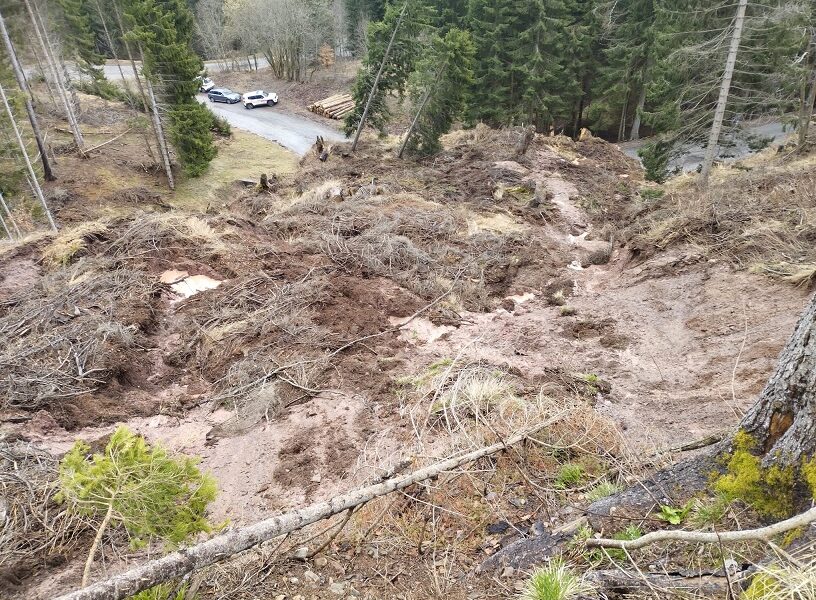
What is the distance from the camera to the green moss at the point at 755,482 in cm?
234

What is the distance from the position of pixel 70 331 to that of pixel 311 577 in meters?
6.12

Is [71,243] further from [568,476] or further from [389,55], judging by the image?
[389,55]

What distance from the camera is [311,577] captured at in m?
3.25

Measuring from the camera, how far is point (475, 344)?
765 centimetres

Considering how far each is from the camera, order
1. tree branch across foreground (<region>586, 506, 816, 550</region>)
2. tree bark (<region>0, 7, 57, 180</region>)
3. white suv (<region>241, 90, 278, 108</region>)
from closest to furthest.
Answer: tree branch across foreground (<region>586, 506, 816, 550</region>)
tree bark (<region>0, 7, 57, 180</region>)
white suv (<region>241, 90, 278, 108</region>)

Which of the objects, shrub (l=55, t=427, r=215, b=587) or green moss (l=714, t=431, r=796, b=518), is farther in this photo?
shrub (l=55, t=427, r=215, b=587)

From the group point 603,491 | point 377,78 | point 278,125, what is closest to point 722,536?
point 603,491

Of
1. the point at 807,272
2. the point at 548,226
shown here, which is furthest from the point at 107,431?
the point at 548,226

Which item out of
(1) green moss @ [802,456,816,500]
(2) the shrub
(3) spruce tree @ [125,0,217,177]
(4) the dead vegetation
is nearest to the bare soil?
(4) the dead vegetation

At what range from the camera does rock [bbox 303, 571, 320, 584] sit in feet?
10.6

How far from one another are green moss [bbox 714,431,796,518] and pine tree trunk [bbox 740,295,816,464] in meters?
0.06

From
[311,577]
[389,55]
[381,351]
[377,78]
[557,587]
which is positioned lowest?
[381,351]

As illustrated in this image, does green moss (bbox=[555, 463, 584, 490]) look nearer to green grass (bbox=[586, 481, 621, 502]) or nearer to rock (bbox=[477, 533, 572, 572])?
green grass (bbox=[586, 481, 621, 502])

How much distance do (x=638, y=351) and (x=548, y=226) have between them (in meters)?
7.12
